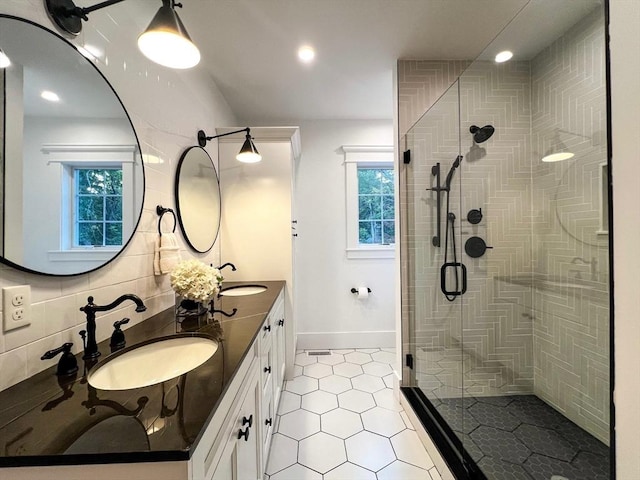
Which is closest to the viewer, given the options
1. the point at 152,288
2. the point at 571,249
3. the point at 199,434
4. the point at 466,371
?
the point at 199,434

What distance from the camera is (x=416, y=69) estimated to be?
2.07 meters

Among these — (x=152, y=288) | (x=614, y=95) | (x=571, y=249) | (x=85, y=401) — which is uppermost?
(x=614, y=95)

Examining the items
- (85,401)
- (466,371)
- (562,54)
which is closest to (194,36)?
(85,401)

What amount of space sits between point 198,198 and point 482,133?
2.11m

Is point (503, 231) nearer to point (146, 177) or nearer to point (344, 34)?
point (344, 34)

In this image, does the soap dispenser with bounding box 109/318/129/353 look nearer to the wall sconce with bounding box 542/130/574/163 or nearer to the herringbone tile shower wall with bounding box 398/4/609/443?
the herringbone tile shower wall with bounding box 398/4/609/443

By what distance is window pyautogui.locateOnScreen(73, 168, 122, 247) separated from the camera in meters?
0.95

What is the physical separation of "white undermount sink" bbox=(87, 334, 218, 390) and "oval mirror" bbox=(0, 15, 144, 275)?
1.13 ft

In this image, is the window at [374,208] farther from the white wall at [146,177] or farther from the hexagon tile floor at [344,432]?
the white wall at [146,177]

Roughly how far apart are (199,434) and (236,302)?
45.3 inches

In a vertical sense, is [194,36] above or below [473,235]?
above

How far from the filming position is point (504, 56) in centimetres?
177

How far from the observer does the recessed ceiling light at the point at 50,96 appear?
840 millimetres

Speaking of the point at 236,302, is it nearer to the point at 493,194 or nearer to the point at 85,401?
the point at 85,401
